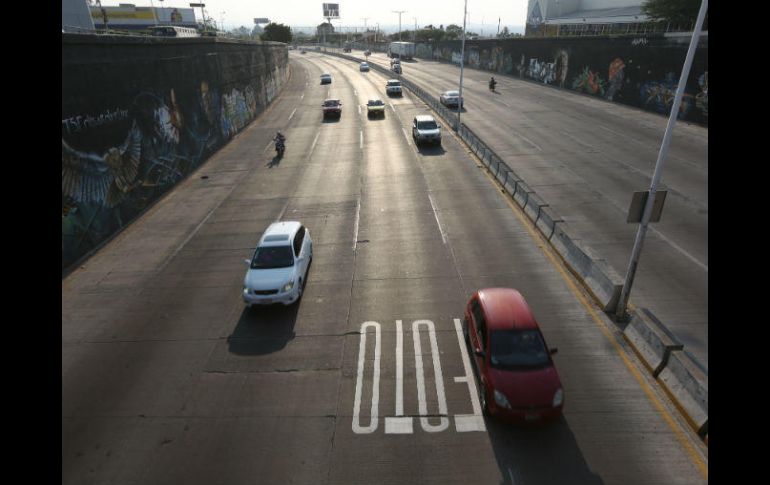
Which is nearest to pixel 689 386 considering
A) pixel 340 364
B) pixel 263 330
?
pixel 340 364

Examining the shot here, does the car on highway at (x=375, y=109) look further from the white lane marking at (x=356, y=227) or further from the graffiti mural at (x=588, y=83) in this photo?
the graffiti mural at (x=588, y=83)

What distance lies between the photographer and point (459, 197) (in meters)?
22.6

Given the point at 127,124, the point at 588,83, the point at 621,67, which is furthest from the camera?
the point at 588,83

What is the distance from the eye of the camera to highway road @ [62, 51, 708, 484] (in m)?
8.77

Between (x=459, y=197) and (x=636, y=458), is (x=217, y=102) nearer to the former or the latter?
(x=459, y=197)

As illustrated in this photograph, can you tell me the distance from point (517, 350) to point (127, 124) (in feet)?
69.1

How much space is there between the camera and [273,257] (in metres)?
14.4

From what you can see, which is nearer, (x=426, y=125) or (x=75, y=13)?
(x=75, y=13)

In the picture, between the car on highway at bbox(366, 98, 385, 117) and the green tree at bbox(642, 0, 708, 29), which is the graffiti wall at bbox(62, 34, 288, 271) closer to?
the car on highway at bbox(366, 98, 385, 117)

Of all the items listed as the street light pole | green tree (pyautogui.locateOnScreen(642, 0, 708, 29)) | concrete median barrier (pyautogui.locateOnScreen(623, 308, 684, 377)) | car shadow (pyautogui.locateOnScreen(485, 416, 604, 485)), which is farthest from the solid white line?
green tree (pyautogui.locateOnScreen(642, 0, 708, 29))

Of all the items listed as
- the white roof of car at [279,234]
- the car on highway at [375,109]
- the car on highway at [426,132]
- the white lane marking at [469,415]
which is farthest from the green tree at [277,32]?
the white lane marking at [469,415]

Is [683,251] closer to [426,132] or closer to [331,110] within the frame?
[426,132]

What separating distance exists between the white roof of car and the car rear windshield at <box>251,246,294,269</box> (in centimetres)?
20
